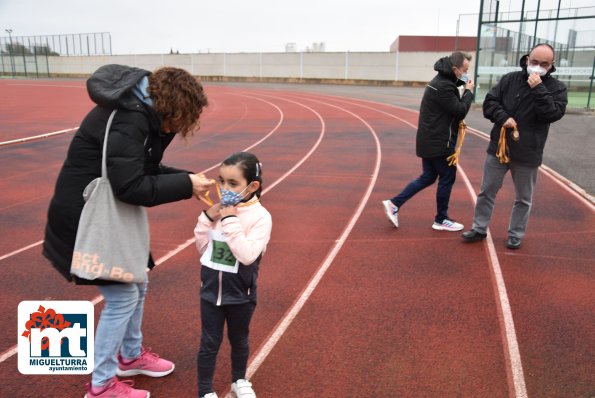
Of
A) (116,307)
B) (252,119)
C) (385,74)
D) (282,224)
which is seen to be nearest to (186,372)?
(116,307)

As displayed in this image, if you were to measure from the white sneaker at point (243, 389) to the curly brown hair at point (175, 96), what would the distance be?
1.37m

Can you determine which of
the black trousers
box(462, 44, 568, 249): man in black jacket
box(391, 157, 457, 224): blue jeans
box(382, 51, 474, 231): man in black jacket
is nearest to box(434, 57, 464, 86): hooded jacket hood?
box(382, 51, 474, 231): man in black jacket

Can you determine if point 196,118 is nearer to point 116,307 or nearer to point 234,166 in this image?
point 234,166

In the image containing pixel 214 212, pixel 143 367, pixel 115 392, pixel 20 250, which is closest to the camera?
pixel 214 212

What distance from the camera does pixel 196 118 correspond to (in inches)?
93.7

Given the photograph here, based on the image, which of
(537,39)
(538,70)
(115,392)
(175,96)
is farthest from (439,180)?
(537,39)

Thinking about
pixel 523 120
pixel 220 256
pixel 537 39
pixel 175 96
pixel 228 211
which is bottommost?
pixel 220 256

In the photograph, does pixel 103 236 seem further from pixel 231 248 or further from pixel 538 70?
pixel 538 70

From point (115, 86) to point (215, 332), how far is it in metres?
1.23

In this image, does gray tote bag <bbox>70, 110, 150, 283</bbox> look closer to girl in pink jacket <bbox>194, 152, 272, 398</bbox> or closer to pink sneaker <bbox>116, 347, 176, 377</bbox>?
girl in pink jacket <bbox>194, 152, 272, 398</bbox>

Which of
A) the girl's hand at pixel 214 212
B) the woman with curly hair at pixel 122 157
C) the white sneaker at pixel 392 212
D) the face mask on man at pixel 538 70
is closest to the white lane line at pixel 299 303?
the white sneaker at pixel 392 212

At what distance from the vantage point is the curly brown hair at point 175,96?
2250 mm

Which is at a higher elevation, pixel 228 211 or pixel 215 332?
pixel 228 211

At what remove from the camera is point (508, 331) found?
3.56 metres
